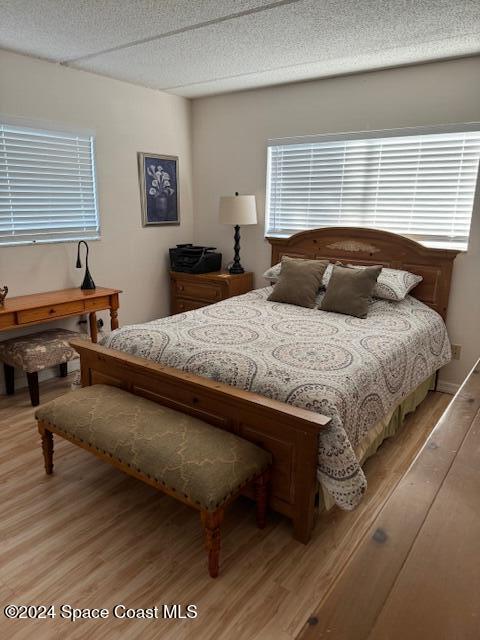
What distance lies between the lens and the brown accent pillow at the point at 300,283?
336 cm

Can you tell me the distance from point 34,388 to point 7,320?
513mm

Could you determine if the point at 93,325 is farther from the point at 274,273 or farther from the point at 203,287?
the point at 274,273

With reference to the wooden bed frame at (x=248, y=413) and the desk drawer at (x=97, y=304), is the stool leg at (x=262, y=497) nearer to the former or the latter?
the wooden bed frame at (x=248, y=413)

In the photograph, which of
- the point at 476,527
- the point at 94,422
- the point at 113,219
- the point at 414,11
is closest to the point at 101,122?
the point at 113,219

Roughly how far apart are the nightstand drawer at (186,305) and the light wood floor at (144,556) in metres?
2.07

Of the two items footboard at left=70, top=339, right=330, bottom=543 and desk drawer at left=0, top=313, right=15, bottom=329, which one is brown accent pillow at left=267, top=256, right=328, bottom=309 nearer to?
footboard at left=70, top=339, right=330, bottom=543

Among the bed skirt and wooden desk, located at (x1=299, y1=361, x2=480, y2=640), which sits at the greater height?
wooden desk, located at (x1=299, y1=361, x2=480, y2=640)

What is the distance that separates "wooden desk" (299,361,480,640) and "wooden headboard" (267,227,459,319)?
2.44 meters

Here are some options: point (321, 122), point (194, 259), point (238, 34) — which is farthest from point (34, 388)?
point (321, 122)

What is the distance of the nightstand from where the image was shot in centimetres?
412

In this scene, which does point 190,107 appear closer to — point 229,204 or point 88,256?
point 229,204

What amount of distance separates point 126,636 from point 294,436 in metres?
0.91

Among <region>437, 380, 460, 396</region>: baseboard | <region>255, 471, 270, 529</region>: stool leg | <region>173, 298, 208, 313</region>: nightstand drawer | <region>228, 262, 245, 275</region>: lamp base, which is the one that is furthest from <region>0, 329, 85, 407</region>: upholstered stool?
<region>437, 380, 460, 396</region>: baseboard

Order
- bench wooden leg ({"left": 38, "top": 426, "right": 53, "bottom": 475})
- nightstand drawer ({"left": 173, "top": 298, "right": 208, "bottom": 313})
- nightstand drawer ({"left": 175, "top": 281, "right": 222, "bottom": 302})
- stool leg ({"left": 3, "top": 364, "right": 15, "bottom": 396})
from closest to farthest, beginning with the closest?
bench wooden leg ({"left": 38, "top": 426, "right": 53, "bottom": 475})
stool leg ({"left": 3, "top": 364, "right": 15, "bottom": 396})
nightstand drawer ({"left": 175, "top": 281, "right": 222, "bottom": 302})
nightstand drawer ({"left": 173, "top": 298, "right": 208, "bottom": 313})
